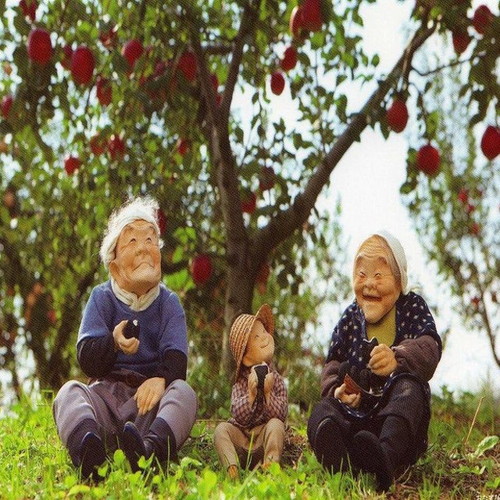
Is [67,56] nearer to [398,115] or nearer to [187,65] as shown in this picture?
[187,65]

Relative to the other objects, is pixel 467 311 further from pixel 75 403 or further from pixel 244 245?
pixel 75 403

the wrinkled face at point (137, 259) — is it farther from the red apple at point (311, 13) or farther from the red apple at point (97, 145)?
the red apple at point (97, 145)

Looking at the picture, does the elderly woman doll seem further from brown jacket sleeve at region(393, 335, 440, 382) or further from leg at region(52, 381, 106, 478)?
brown jacket sleeve at region(393, 335, 440, 382)

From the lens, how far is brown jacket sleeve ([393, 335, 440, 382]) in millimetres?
3574

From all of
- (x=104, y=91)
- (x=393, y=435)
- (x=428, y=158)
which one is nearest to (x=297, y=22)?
(x=428, y=158)

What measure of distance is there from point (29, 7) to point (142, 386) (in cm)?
224

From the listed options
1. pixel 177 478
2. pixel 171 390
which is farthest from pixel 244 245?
pixel 177 478

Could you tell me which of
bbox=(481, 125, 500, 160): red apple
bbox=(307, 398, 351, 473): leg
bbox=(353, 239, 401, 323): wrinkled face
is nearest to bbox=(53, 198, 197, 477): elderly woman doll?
bbox=(307, 398, 351, 473): leg

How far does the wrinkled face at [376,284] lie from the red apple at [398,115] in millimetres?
1439

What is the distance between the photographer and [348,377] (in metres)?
3.62

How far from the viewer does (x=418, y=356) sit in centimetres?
359

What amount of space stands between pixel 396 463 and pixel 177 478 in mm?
812

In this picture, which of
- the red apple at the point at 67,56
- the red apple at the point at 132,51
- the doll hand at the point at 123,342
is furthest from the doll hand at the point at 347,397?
the red apple at the point at 67,56

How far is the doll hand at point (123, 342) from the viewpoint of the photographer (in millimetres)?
3631
